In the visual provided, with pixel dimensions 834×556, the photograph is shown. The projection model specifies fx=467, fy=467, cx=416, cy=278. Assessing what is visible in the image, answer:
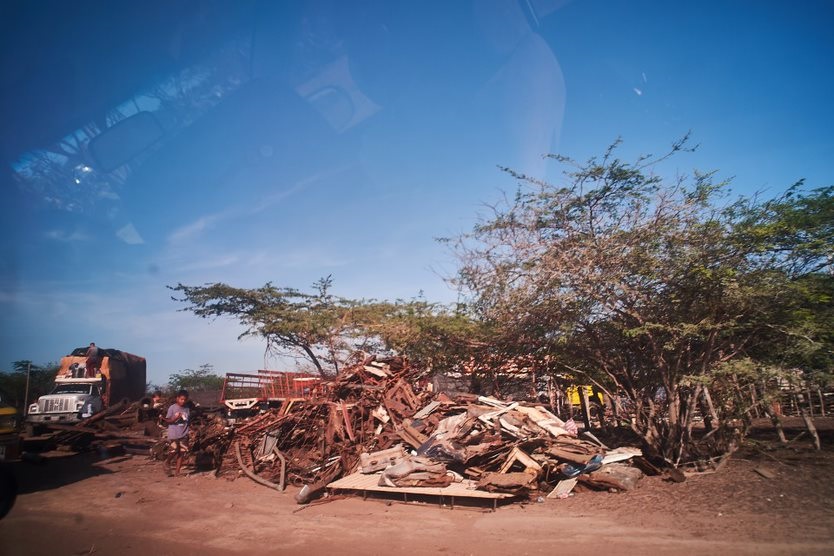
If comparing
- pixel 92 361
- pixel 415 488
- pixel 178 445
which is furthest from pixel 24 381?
pixel 415 488

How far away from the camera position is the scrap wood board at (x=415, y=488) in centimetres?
838

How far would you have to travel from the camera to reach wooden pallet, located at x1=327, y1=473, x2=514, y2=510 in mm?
8378

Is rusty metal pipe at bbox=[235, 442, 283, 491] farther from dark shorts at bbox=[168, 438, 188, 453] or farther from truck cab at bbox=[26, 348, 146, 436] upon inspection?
truck cab at bbox=[26, 348, 146, 436]

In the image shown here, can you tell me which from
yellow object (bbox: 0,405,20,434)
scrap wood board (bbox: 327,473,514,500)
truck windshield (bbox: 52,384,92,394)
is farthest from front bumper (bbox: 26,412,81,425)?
scrap wood board (bbox: 327,473,514,500)

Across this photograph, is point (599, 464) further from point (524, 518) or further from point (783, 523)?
point (783, 523)

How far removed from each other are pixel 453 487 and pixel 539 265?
4867 millimetres

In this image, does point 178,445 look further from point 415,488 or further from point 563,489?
point 563,489

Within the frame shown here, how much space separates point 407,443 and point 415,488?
2.67m

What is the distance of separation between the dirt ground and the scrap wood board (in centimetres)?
24

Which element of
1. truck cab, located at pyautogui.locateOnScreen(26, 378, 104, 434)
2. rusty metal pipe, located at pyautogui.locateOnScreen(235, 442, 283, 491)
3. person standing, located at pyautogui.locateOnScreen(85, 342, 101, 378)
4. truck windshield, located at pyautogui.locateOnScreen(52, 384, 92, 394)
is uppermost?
person standing, located at pyautogui.locateOnScreen(85, 342, 101, 378)

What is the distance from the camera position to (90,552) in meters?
6.43

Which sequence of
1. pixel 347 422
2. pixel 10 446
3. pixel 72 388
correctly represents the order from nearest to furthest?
pixel 10 446
pixel 347 422
pixel 72 388

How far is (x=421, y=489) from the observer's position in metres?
8.91

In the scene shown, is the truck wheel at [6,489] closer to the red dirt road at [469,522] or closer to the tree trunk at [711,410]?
the red dirt road at [469,522]
